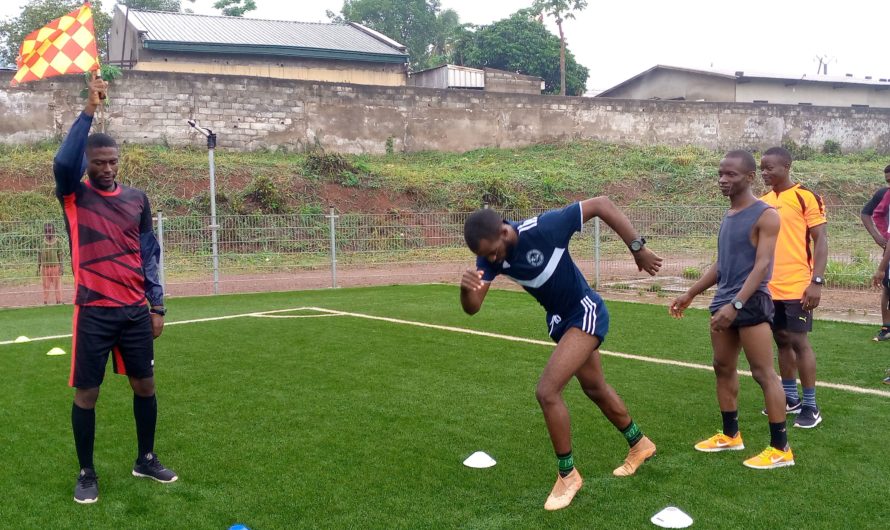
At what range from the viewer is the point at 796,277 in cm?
646

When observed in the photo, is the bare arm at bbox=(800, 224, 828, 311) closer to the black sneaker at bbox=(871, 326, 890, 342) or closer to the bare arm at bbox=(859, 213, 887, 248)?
the bare arm at bbox=(859, 213, 887, 248)

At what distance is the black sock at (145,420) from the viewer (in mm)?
5289

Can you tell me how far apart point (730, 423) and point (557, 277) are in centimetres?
188

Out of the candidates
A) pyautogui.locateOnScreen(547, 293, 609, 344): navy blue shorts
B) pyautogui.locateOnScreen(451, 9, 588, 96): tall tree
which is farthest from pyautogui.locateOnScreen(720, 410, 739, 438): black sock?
pyautogui.locateOnScreen(451, 9, 588, 96): tall tree

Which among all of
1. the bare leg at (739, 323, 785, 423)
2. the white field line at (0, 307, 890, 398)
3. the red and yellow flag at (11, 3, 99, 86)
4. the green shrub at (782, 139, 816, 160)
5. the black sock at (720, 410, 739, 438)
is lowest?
the white field line at (0, 307, 890, 398)

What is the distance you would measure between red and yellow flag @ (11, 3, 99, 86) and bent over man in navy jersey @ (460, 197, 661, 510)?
3.34 meters

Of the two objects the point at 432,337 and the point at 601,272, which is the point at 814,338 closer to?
the point at 432,337

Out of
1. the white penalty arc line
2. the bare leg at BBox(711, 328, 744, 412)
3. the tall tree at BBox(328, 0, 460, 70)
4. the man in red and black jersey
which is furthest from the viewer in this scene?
the tall tree at BBox(328, 0, 460, 70)

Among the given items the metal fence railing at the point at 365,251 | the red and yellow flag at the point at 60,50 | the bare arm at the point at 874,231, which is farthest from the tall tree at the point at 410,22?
the red and yellow flag at the point at 60,50

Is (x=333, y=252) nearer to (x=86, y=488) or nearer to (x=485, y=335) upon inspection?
(x=485, y=335)

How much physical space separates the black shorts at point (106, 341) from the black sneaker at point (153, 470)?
61cm

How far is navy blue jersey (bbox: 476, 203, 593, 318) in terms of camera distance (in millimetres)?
4809

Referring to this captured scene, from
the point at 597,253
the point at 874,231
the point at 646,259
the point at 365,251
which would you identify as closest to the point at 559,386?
the point at 646,259

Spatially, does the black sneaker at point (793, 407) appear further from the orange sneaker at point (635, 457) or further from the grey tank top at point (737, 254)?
the orange sneaker at point (635, 457)
